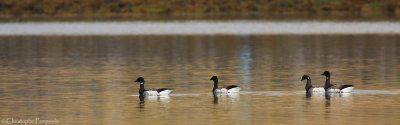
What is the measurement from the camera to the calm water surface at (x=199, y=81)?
22.5m

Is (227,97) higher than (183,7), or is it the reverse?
(183,7)

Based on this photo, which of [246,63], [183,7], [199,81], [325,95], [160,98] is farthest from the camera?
[183,7]

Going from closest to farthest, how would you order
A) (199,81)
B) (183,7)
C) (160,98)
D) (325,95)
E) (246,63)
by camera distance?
(160,98), (325,95), (199,81), (246,63), (183,7)

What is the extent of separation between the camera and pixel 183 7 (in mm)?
123000

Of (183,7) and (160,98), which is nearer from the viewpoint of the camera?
(160,98)

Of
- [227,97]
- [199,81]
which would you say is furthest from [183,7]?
[227,97]

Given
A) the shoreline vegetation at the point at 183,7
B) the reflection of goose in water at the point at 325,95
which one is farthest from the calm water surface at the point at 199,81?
the shoreline vegetation at the point at 183,7

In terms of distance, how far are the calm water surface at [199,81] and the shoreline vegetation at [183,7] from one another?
201 feet

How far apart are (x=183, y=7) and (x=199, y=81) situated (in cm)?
9193

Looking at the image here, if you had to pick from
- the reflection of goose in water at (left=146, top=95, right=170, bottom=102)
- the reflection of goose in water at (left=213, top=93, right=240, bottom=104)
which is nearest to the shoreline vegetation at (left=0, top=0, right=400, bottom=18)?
the reflection of goose in water at (left=213, top=93, right=240, bottom=104)

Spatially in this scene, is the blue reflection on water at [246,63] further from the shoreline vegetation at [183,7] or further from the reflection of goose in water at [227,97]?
the shoreline vegetation at [183,7]

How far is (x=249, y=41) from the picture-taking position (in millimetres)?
62188

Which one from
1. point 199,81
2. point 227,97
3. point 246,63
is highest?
point 246,63

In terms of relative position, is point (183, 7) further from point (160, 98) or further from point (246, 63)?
point (160, 98)
